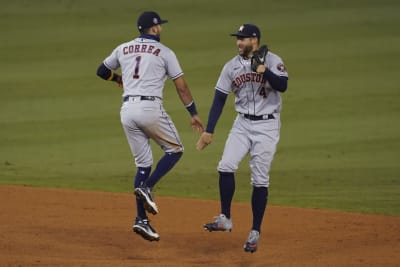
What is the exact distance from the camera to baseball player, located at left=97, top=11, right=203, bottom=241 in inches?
368

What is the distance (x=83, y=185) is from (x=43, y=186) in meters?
Answer: 0.52

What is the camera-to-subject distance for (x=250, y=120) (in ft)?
30.9

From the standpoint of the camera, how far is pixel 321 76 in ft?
58.3

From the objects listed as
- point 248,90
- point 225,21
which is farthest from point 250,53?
point 225,21

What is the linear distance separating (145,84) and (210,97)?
759 centimetres

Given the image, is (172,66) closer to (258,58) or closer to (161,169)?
(258,58)

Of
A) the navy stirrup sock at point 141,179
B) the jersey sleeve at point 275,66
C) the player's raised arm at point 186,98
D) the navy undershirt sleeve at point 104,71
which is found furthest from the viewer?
the navy undershirt sleeve at point 104,71

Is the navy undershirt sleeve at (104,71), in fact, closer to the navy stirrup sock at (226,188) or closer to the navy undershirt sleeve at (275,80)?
the navy stirrup sock at (226,188)

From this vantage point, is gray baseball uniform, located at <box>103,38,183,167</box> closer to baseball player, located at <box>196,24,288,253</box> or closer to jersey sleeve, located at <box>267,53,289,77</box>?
baseball player, located at <box>196,24,288,253</box>

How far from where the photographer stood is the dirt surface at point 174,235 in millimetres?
9117

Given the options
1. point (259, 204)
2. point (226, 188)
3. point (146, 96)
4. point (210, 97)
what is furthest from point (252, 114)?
point (210, 97)

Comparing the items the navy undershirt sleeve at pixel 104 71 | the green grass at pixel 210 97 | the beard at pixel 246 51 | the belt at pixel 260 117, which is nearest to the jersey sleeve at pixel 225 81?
the beard at pixel 246 51

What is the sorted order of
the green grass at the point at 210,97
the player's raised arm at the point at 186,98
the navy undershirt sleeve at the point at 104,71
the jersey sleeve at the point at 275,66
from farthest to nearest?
the green grass at the point at 210,97 → the navy undershirt sleeve at the point at 104,71 → the player's raised arm at the point at 186,98 → the jersey sleeve at the point at 275,66

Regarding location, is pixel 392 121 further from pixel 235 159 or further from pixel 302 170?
pixel 235 159
